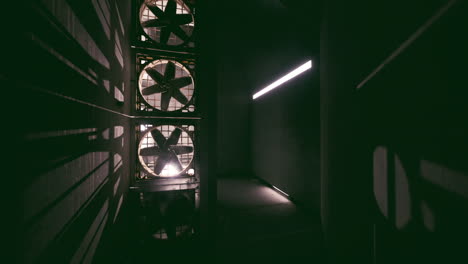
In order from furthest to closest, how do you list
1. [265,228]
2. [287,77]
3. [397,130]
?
[287,77] < [265,228] < [397,130]

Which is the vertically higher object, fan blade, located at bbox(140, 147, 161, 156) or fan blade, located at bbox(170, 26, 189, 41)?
fan blade, located at bbox(170, 26, 189, 41)

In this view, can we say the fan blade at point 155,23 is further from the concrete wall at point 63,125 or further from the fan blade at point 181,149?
the fan blade at point 181,149

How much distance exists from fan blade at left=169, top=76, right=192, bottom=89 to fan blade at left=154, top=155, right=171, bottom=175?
99 cm

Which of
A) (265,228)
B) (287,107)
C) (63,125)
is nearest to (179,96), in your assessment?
(63,125)

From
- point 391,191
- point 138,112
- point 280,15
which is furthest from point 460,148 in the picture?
point 280,15

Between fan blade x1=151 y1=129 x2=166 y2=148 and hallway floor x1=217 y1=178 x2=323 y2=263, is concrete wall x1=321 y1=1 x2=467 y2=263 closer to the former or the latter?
hallway floor x1=217 y1=178 x2=323 y2=263

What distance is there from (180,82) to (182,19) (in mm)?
847

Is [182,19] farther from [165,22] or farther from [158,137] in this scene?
[158,137]

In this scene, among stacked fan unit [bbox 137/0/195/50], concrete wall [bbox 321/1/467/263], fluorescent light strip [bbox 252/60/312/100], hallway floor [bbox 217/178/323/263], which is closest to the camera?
concrete wall [bbox 321/1/467/263]

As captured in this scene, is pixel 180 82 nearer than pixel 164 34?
No

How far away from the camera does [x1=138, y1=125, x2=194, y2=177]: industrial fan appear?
95.5 inches

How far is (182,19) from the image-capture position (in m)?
2.48

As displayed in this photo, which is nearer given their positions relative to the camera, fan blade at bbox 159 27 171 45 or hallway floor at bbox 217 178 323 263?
fan blade at bbox 159 27 171 45

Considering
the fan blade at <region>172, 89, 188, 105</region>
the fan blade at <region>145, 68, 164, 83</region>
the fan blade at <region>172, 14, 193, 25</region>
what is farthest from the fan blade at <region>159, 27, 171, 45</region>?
the fan blade at <region>172, 89, 188, 105</region>
